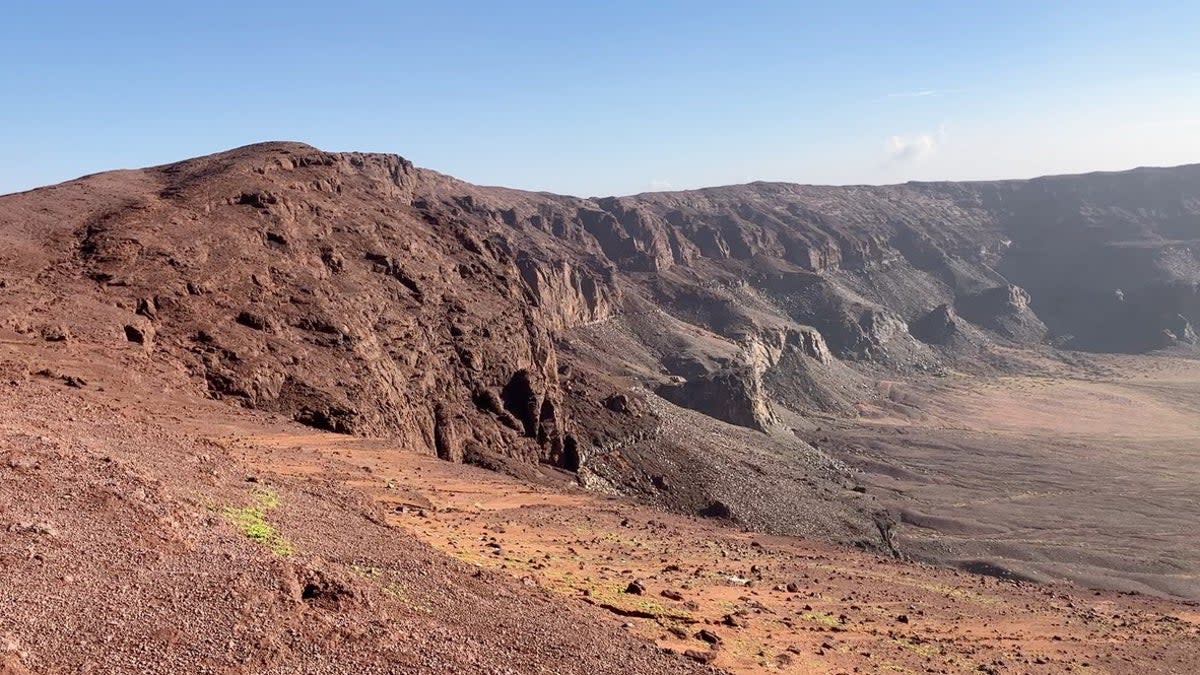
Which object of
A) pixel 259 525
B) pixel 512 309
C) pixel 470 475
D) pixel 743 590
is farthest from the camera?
pixel 512 309

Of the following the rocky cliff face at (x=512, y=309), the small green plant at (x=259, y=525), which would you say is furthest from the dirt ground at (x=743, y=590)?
the rocky cliff face at (x=512, y=309)

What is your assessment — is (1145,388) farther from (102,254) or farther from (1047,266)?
(102,254)

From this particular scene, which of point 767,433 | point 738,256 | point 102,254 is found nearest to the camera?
point 102,254

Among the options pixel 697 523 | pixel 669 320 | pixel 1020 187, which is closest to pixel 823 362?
pixel 669 320

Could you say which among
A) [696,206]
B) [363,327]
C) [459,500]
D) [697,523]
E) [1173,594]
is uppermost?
[696,206]

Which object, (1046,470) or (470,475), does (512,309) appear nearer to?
(470,475)

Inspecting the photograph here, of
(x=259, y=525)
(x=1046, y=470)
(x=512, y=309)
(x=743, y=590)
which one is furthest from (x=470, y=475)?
(x=1046, y=470)
